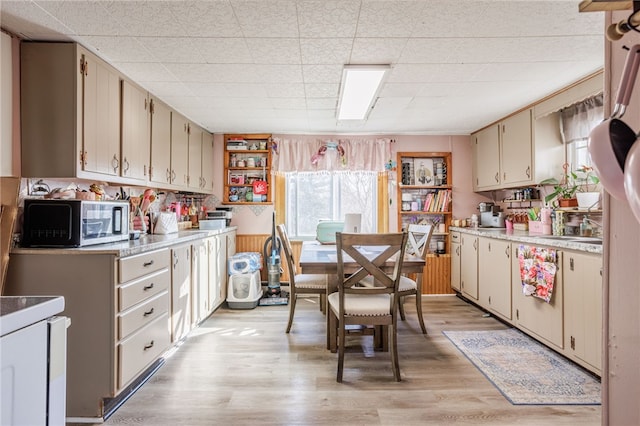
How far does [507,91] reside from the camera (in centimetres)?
313

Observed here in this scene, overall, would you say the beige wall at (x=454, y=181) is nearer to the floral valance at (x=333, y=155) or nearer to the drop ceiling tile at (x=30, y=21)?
the floral valance at (x=333, y=155)

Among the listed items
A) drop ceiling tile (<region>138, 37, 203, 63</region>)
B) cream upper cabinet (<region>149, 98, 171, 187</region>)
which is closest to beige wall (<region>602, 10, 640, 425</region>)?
drop ceiling tile (<region>138, 37, 203, 63</region>)

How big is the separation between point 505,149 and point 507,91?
101 centimetres

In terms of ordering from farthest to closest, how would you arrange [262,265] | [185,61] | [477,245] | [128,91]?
[262,265] < [477,245] < [128,91] < [185,61]

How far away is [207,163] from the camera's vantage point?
4570 mm

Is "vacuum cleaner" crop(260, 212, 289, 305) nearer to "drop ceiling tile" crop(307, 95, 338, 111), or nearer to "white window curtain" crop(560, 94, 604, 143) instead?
"drop ceiling tile" crop(307, 95, 338, 111)

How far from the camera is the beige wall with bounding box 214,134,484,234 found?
4828 millimetres

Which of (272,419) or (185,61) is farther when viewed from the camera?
(185,61)

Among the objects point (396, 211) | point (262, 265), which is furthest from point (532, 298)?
point (262, 265)

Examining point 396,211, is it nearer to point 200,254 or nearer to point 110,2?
point 200,254

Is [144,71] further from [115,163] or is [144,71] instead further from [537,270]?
[537,270]

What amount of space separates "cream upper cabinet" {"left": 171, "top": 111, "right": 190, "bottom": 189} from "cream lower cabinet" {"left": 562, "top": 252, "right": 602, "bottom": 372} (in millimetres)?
3568

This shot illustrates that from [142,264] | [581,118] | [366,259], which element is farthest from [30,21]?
[581,118]

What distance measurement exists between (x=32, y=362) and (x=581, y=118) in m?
4.11
